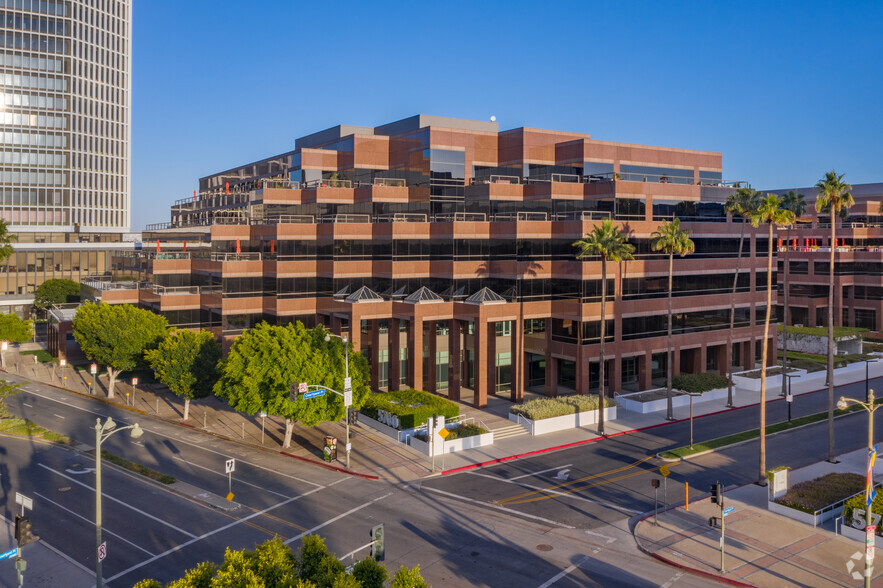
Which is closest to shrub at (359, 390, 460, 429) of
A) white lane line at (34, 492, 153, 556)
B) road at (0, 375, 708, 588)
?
road at (0, 375, 708, 588)

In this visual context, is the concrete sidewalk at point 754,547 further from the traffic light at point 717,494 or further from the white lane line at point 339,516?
the white lane line at point 339,516

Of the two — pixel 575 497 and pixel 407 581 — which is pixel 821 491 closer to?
pixel 575 497

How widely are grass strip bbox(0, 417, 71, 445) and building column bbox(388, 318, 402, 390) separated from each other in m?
27.2

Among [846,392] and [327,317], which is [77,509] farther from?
[846,392]

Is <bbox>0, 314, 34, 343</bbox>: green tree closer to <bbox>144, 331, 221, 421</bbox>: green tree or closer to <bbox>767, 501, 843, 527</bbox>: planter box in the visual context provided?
<bbox>144, 331, 221, 421</bbox>: green tree

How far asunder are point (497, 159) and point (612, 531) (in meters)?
47.3

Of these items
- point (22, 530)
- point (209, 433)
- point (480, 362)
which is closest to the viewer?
point (22, 530)

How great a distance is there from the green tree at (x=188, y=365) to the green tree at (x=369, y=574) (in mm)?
37737

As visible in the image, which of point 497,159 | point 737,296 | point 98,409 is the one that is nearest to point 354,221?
point 497,159

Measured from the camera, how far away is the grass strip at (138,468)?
1698 inches

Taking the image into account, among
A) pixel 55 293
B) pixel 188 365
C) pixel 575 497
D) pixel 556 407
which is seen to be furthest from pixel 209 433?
pixel 55 293

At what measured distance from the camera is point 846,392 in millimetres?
68625

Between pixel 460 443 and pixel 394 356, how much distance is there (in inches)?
689

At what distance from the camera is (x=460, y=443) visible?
50.5m
